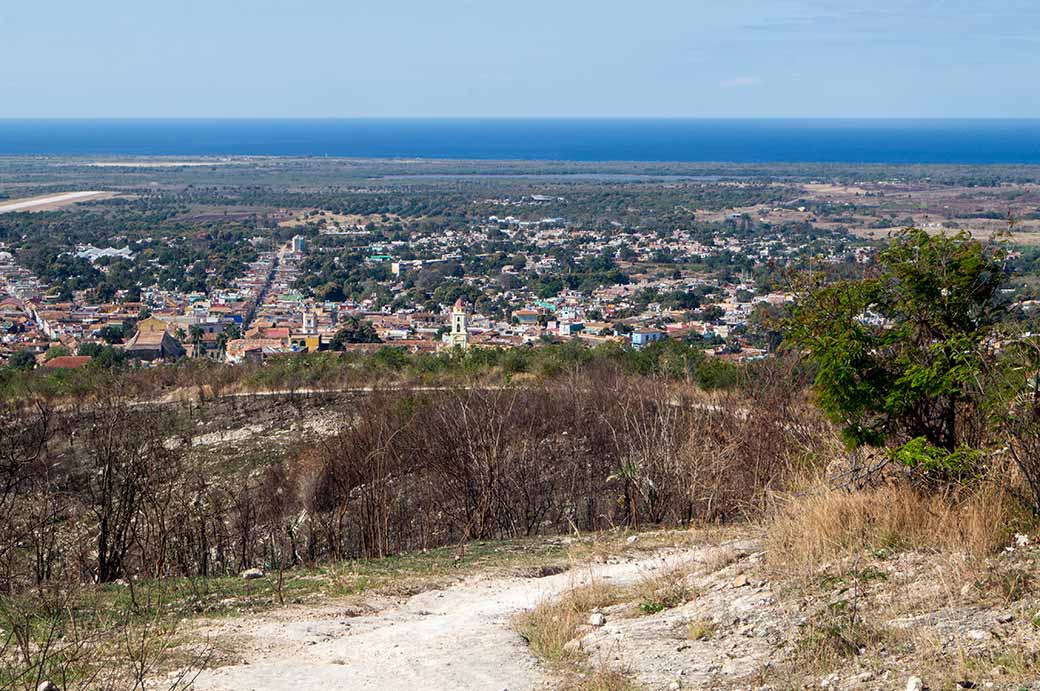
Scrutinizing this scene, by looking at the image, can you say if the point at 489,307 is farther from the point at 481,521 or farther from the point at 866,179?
the point at 866,179

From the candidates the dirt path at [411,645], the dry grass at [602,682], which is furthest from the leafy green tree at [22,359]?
the dry grass at [602,682]

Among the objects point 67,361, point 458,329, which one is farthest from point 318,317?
point 67,361

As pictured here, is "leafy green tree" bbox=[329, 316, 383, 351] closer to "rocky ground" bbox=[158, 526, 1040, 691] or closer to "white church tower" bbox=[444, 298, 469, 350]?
"white church tower" bbox=[444, 298, 469, 350]

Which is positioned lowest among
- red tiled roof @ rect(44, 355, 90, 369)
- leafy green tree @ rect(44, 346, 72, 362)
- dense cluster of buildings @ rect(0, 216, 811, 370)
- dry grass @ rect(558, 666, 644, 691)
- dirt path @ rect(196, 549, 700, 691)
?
dense cluster of buildings @ rect(0, 216, 811, 370)

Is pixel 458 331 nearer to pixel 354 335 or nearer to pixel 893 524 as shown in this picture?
pixel 354 335

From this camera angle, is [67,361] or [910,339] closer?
[910,339]

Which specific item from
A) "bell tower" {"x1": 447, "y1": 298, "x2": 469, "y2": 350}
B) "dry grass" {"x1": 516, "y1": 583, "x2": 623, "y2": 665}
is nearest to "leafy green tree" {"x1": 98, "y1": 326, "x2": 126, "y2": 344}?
"bell tower" {"x1": 447, "y1": 298, "x2": 469, "y2": 350}

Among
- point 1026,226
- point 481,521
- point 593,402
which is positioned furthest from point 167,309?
point 1026,226
